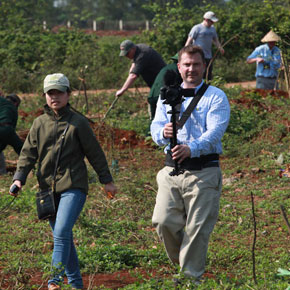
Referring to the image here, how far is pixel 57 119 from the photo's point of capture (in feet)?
15.5

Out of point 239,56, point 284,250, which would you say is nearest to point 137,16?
point 239,56

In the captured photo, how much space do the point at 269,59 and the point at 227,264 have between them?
6838 mm

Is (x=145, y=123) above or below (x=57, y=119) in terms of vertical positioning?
below

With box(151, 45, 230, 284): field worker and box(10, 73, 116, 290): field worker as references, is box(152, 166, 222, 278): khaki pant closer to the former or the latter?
box(151, 45, 230, 284): field worker

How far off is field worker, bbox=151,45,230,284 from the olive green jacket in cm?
52

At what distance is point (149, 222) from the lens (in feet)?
22.8

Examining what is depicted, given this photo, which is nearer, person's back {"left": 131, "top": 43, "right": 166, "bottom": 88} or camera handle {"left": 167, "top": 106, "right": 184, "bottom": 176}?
camera handle {"left": 167, "top": 106, "right": 184, "bottom": 176}

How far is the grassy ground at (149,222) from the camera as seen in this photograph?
5.20 meters

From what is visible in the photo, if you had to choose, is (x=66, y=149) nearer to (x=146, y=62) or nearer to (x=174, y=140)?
(x=174, y=140)

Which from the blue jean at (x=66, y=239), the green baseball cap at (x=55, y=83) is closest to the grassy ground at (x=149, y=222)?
the blue jean at (x=66, y=239)

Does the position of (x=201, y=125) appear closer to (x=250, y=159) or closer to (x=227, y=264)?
(x=227, y=264)

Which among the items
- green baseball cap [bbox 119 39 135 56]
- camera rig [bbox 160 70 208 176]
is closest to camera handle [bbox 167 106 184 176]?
camera rig [bbox 160 70 208 176]

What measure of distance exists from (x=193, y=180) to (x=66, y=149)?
96cm

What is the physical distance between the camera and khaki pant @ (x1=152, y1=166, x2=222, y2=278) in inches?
173
